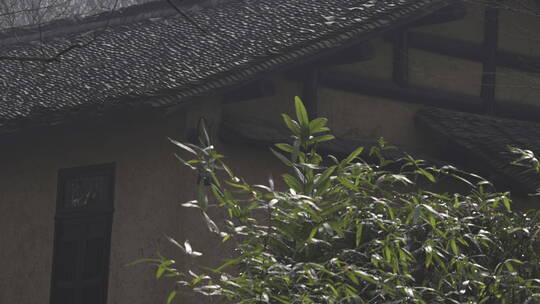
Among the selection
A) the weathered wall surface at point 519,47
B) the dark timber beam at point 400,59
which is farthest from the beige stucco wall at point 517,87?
the dark timber beam at point 400,59

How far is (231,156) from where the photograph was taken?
27.7ft

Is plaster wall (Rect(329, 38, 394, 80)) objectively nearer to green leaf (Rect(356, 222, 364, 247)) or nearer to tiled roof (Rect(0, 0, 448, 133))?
tiled roof (Rect(0, 0, 448, 133))

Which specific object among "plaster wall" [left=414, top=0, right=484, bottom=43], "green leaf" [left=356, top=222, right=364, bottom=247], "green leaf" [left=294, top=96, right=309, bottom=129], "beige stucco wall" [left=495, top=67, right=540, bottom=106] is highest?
"plaster wall" [left=414, top=0, right=484, bottom=43]

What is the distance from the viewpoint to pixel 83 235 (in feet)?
29.1

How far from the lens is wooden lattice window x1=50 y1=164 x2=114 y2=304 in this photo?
8.72m

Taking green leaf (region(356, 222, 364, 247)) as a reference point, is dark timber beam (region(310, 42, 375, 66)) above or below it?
above

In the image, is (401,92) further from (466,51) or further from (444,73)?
(466,51)

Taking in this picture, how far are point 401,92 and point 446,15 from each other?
0.85m

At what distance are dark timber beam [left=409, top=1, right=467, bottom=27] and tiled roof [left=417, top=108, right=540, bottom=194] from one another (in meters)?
0.87

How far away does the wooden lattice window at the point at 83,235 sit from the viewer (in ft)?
28.6

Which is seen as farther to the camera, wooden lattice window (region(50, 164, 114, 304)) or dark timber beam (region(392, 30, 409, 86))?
dark timber beam (region(392, 30, 409, 86))

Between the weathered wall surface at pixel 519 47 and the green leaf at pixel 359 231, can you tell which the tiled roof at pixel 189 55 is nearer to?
the weathered wall surface at pixel 519 47

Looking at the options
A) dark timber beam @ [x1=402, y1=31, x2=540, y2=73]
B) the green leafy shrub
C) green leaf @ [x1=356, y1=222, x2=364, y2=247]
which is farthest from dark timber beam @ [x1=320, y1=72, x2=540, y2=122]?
green leaf @ [x1=356, y1=222, x2=364, y2=247]

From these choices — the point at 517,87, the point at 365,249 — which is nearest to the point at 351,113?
A: the point at 517,87
